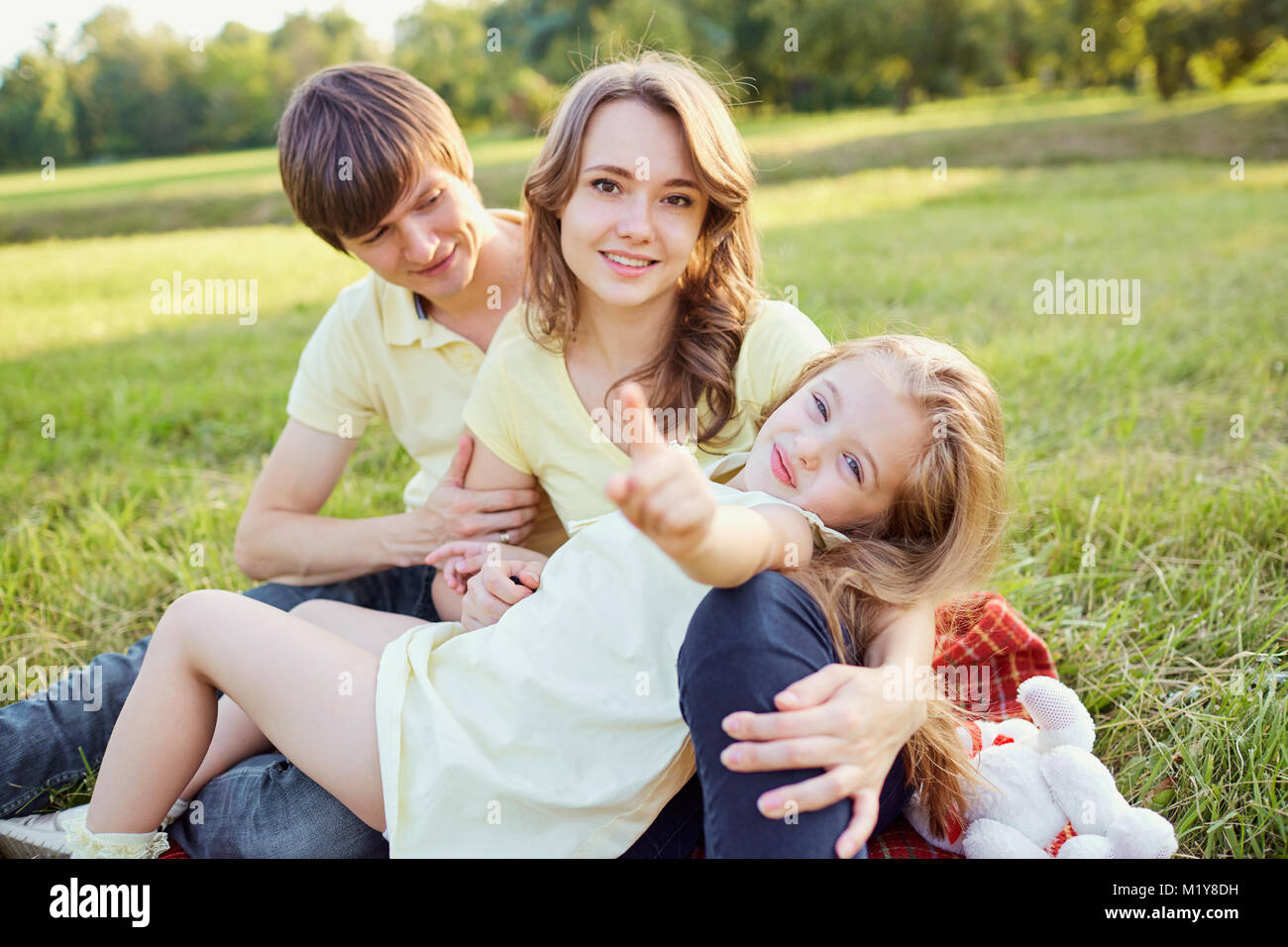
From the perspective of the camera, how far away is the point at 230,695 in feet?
5.77

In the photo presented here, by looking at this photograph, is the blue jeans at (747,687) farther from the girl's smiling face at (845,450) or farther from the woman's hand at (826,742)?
the girl's smiling face at (845,450)

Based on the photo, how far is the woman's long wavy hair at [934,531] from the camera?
67.2 inches

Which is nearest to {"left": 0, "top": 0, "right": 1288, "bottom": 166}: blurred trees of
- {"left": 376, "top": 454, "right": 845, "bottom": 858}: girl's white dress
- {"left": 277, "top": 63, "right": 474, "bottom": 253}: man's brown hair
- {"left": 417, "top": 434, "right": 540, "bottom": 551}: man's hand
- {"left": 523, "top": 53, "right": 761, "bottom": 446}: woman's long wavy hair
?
{"left": 277, "top": 63, "right": 474, "bottom": 253}: man's brown hair

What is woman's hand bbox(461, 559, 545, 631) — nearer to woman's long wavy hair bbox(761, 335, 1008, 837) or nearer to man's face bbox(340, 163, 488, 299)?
woman's long wavy hair bbox(761, 335, 1008, 837)

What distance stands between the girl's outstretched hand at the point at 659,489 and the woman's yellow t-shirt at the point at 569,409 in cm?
92

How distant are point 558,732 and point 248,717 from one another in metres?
0.87

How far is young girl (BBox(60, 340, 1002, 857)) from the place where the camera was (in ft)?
5.14

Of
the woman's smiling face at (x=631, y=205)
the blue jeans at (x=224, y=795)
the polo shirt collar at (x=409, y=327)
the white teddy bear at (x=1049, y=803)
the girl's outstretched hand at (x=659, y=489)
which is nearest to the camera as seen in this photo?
the girl's outstretched hand at (x=659, y=489)

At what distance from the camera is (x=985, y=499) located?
183cm

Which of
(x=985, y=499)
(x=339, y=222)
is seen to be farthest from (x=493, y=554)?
(x=985, y=499)

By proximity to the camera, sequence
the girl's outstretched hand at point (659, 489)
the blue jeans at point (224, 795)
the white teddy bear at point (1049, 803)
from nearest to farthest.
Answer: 1. the girl's outstretched hand at point (659, 489)
2. the white teddy bear at point (1049, 803)
3. the blue jeans at point (224, 795)

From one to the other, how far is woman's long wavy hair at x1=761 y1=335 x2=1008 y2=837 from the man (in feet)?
1.46

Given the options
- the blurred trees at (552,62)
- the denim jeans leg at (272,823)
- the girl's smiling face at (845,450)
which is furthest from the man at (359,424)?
the blurred trees at (552,62)

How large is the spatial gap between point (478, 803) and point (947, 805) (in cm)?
85
